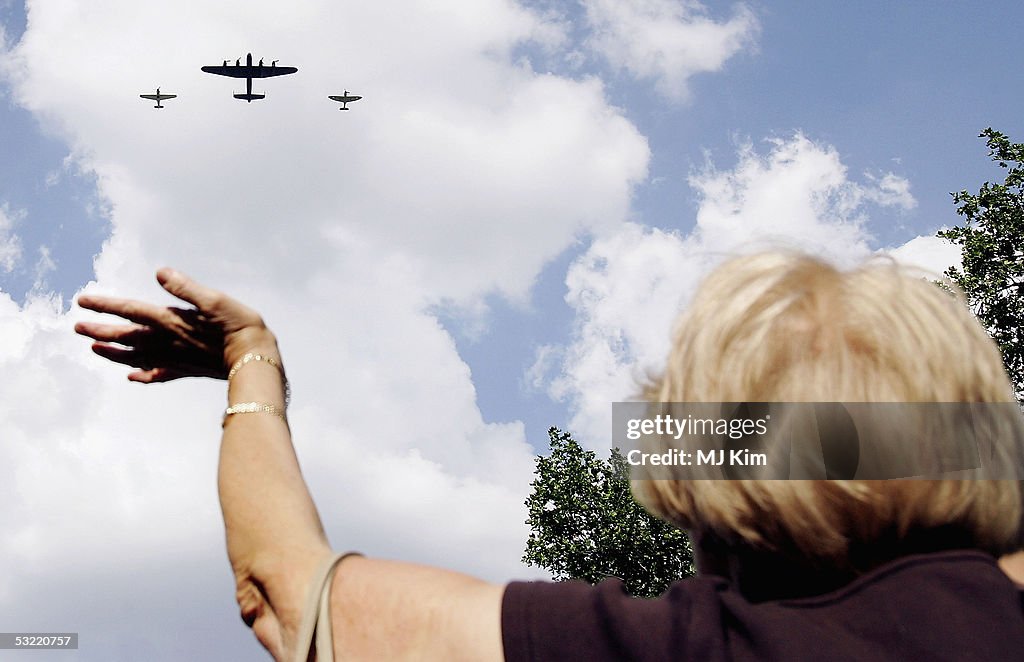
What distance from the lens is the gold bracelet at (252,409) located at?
2115mm

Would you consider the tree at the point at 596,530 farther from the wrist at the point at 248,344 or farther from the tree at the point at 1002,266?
the wrist at the point at 248,344

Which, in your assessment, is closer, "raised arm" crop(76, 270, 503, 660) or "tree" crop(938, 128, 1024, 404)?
"raised arm" crop(76, 270, 503, 660)

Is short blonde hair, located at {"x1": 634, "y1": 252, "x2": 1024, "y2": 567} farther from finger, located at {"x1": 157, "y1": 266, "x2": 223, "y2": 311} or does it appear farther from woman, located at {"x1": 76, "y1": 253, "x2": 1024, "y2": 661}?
finger, located at {"x1": 157, "y1": 266, "x2": 223, "y2": 311}

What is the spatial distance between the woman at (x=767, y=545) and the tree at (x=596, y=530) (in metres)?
28.5

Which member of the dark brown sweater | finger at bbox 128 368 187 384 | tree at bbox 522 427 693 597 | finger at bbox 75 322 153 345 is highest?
tree at bbox 522 427 693 597

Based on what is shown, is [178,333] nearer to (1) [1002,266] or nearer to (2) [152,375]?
(2) [152,375]

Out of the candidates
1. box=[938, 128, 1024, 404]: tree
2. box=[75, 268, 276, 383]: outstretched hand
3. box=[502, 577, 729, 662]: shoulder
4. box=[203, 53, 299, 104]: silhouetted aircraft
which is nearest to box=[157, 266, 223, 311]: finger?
box=[75, 268, 276, 383]: outstretched hand

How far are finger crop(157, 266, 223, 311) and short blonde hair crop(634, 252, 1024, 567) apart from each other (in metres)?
1.05

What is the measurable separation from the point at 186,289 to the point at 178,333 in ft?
0.63

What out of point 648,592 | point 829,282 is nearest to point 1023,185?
point 648,592

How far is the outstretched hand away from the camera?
219 cm

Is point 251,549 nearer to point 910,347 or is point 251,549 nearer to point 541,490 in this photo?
point 910,347

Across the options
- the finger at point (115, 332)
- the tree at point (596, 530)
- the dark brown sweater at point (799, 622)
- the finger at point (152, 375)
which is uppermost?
the tree at point (596, 530)

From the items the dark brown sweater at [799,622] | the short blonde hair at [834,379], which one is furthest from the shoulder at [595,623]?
the short blonde hair at [834,379]
